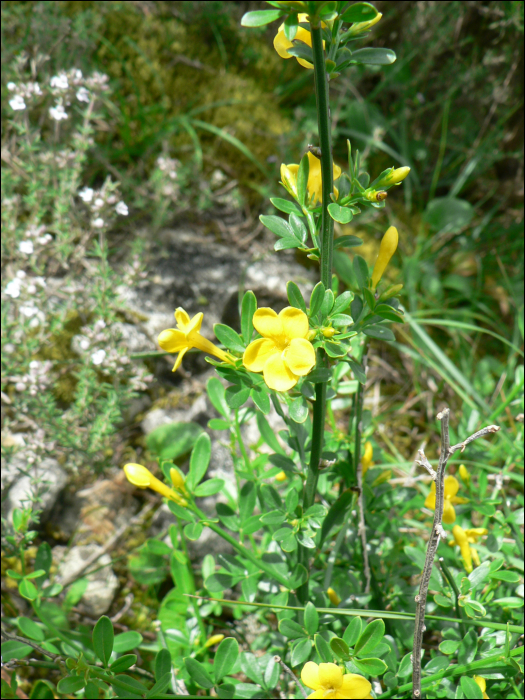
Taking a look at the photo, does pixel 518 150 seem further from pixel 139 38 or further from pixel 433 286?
pixel 139 38

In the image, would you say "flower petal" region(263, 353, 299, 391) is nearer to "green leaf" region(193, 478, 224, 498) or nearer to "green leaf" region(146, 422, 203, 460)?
"green leaf" region(193, 478, 224, 498)

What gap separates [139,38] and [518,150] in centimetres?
210

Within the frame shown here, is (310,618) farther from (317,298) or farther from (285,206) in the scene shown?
(285,206)

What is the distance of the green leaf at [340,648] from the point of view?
92 cm

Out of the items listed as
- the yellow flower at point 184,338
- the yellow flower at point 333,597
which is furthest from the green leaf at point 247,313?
the yellow flower at point 333,597

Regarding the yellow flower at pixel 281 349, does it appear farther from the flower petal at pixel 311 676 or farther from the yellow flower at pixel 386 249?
the flower petal at pixel 311 676

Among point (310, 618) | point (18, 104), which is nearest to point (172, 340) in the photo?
point (310, 618)

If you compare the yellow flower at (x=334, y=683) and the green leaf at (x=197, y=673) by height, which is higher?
the yellow flower at (x=334, y=683)

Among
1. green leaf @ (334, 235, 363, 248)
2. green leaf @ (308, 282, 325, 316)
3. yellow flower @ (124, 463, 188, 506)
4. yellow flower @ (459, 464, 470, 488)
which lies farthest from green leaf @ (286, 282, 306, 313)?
yellow flower @ (459, 464, 470, 488)

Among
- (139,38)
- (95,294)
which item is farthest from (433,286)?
(139,38)

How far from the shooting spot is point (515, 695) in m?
1.17

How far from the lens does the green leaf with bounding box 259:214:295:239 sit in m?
0.92

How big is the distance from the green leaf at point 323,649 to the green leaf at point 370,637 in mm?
54

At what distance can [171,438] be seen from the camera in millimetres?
2020
